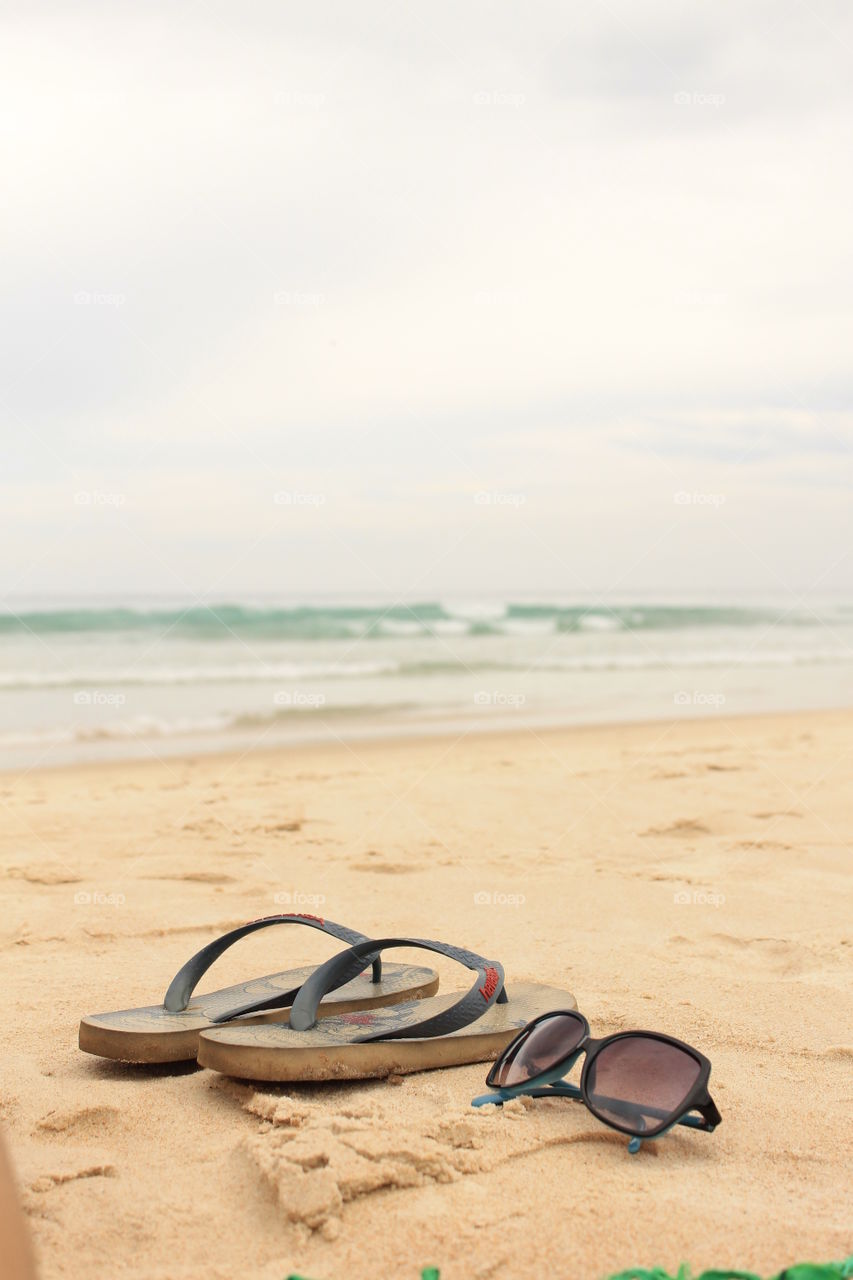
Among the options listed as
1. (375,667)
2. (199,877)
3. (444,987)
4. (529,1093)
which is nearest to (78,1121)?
(529,1093)

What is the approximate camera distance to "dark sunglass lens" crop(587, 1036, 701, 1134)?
5.57ft

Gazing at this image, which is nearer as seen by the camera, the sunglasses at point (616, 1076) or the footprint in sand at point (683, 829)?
the sunglasses at point (616, 1076)

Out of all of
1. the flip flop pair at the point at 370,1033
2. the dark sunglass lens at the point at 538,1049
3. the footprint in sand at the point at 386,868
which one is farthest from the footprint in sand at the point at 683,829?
the dark sunglass lens at the point at 538,1049

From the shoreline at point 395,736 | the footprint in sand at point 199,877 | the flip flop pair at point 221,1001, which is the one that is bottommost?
the shoreline at point 395,736

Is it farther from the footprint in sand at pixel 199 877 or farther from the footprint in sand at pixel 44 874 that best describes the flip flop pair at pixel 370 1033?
the footprint in sand at pixel 44 874

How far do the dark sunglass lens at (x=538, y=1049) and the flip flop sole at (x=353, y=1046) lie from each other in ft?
0.52

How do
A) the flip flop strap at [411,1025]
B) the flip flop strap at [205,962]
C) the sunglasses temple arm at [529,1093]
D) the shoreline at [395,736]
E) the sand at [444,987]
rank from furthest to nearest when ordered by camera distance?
the shoreline at [395,736], the flip flop strap at [205,962], the flip flop strap at [411,1025], the sunglasses temple arm at [529,1093], the sand at [444,987]

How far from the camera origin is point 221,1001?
2.33m

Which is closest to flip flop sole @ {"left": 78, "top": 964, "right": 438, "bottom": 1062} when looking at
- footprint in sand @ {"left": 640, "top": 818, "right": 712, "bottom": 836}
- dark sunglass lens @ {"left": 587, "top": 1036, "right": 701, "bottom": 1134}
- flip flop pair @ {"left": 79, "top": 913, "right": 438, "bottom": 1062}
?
flip flop pair @ {"left": 79, "top": 913, "right": 438, "bottom": 1062}

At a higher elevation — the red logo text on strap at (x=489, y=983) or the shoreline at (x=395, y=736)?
the red logo text on strap at (x=489, y=983)

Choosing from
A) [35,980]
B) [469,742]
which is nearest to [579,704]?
[469,742]

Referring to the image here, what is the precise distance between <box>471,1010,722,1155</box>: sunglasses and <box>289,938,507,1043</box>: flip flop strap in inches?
6.4

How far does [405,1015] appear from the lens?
7.23 ft

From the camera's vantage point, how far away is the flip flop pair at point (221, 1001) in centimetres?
204
